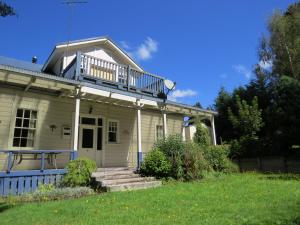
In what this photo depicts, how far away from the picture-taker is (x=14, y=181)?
880 cm

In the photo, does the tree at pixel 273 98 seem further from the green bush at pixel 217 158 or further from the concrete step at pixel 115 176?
the concrete step at pixel 115 176

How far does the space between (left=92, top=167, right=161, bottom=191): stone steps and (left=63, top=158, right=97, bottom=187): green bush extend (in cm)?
38

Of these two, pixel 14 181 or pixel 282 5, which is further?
pixel 282 5

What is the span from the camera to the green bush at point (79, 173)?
929 centimetres

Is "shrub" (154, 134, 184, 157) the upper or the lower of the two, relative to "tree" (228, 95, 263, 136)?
lower

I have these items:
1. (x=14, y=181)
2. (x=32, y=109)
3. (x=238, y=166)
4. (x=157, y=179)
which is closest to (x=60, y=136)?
(x=32, y=109)

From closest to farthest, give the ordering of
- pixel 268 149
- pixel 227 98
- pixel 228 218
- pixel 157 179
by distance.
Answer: pixel 228 218
pixel 157 179
pixel 268 149
pixel 227 98

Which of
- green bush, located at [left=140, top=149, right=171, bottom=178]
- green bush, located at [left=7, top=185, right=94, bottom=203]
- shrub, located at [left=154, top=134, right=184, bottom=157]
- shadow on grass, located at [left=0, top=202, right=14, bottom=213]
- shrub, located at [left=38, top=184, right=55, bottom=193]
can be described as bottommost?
shadow on grass, located at [left=0, top=202, right=14, bottom=213]

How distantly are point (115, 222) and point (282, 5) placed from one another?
27.1 m

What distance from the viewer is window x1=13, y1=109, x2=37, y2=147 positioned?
34.7ft

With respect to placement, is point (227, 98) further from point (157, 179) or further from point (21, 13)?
point (21, 13)

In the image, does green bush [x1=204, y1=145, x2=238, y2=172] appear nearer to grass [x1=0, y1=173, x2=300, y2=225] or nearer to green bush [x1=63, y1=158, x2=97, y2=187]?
grass [x1=0, y1=173, x2=300, y2=225]

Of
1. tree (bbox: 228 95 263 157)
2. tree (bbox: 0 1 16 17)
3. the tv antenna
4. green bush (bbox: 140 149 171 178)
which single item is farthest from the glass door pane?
tree (bbox: 228 95 263 157)

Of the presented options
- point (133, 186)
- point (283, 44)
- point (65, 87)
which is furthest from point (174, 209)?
point (283, 44)
